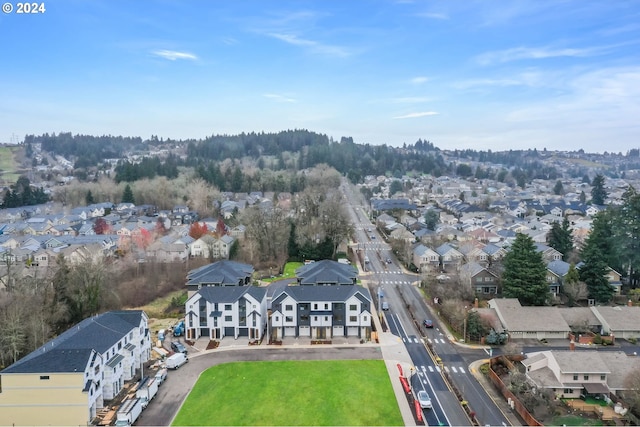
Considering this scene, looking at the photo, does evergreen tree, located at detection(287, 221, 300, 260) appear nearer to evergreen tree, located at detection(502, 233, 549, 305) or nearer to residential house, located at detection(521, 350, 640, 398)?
evergreen tree, located at detection(502, 233, 549, 305)

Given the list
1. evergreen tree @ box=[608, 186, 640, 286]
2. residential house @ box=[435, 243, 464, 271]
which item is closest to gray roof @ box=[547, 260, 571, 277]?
evergreen tree @ box=[608, 186, 640, 286]

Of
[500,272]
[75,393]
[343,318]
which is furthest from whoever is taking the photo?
[500,272]

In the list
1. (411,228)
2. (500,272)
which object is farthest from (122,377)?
(411,228)

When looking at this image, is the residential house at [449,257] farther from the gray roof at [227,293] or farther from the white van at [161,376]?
the white van at [161,376]

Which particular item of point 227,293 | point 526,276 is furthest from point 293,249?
point 526,276

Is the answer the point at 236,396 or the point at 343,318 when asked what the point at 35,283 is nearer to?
the point at 236,396

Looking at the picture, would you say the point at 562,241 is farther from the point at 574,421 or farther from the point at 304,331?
the point at 304,331
